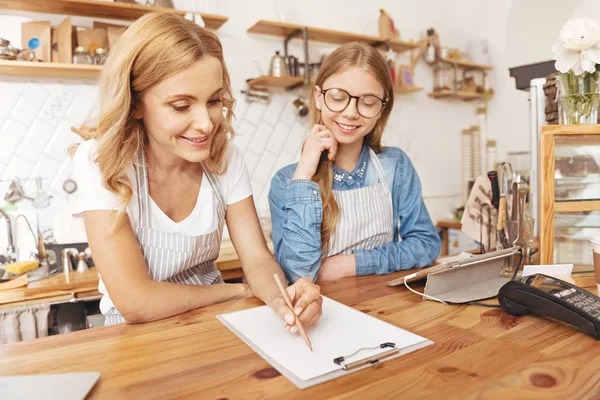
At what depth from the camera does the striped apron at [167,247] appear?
1.22 metres

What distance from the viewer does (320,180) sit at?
1.49 m

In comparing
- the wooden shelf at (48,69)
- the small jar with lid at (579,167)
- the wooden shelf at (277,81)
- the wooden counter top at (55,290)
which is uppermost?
the wooden shelf at (48,69)

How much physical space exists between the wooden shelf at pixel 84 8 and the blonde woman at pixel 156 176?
1.48 metres

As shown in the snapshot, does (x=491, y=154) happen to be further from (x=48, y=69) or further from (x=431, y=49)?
(x=48, y=69)

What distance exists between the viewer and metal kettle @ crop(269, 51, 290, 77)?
9.68 feet

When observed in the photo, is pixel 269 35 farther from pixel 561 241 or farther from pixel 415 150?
pixel 561 241

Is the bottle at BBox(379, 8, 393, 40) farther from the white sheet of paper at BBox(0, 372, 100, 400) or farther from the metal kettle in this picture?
the white sheet of paper at BBox(0, 372, 100, 400)

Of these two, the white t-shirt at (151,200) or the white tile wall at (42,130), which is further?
the white tile wall at (42,130)

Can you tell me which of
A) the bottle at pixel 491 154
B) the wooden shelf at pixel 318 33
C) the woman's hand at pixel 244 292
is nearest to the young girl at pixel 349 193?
the woman's hand at pixel 244 292

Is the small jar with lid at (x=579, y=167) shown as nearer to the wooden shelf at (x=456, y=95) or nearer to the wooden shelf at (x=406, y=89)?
the wooden shelf at (x=406, y=89)

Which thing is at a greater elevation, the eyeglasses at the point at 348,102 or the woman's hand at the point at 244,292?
the eyeglasses at the point at 348,102

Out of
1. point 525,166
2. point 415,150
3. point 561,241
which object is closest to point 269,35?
point 415,150

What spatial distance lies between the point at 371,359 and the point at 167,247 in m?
0.71

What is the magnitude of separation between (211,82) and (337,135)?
52cm
